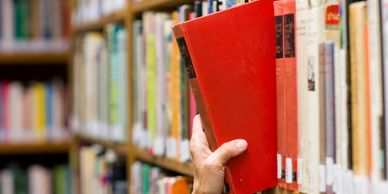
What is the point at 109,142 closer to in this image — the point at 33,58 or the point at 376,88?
the point at 33,58

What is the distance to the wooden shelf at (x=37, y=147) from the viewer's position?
140 inches

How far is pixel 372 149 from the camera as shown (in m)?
1.11

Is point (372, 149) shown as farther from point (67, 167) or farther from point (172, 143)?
point (67, 167)

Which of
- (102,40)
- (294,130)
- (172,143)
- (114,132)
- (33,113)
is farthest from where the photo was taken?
(33,113)

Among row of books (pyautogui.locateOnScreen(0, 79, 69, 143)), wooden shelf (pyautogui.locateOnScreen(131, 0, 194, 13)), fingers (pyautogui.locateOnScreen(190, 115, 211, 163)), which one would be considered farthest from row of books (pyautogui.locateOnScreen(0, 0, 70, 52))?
fingers (pyautogui.locateOnScreen(190, 115, 211, 163))

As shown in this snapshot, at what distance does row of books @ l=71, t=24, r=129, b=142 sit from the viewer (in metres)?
2.44

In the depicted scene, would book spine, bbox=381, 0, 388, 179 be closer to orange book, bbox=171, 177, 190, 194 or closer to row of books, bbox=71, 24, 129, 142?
orange book, bbox=171, 177, 190, 194

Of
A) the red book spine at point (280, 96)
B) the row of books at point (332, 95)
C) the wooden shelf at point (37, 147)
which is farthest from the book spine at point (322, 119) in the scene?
the wooden shelf at point (37, 147)

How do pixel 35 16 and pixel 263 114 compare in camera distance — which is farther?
pixel 35 16

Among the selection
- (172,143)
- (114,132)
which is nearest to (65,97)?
(114,132)

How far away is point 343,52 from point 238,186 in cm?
32

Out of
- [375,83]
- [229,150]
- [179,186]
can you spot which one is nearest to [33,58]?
[179,186]

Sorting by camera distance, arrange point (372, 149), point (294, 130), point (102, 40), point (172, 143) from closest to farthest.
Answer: point (372, 149) < point (294, 130) < point (172, 143) < point (102, 40)

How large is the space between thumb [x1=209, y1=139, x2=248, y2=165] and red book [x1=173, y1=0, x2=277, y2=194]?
0.01m
